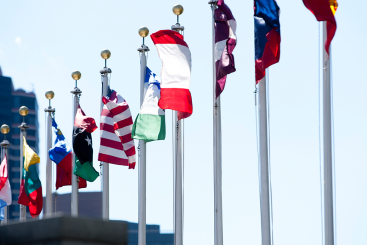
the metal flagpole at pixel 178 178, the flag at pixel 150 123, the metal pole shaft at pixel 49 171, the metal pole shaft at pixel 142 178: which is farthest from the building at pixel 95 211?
the metal flagpole at pixel 178 178

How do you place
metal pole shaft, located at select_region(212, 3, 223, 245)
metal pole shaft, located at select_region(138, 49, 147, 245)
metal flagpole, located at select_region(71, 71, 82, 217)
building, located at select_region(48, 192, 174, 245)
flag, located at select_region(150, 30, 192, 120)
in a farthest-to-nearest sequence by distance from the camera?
building, located at select_region(48, 192, 174, 245)
metal flagpole, located at select_region(71, 71, 82, 217)
metal pole shaft, located at select_region(138, 49, 147, 245)
flag, located at select_region(150, 30, 192, 120)
metal pole shaft, located at select_region(212, 3, 223, 245)

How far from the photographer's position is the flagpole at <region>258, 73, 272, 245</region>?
58.6 feet

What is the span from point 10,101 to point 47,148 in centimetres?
11496

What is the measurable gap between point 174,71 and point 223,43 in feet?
6.07

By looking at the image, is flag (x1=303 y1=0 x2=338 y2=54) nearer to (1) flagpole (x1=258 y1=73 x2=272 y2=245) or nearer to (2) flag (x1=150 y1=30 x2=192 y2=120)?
(1) flagpole (x1=258 y1=73 x2=272 y2=245)

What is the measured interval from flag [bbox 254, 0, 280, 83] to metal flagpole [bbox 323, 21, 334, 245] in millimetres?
1606

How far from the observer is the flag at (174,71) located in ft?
68.8

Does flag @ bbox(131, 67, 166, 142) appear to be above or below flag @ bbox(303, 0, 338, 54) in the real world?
below

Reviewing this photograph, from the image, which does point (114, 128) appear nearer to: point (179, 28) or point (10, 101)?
point (179, 28)

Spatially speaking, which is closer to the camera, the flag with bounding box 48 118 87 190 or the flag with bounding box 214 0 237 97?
the flag with bounding box 214 0 237 97

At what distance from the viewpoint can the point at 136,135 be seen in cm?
2289

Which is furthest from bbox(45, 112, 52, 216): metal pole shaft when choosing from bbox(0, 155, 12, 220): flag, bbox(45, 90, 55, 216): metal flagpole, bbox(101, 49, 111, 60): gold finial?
bbox(101, 49, 111, 60): gold finial

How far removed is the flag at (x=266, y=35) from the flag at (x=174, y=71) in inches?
119

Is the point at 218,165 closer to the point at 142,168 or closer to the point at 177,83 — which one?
the point at 177,83
